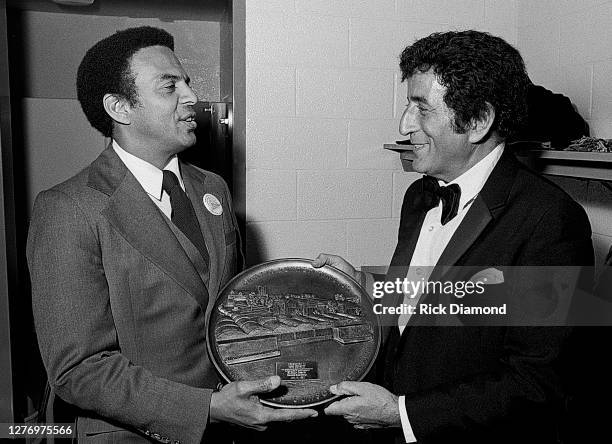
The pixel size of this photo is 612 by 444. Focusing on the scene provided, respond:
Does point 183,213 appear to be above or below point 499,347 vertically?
above

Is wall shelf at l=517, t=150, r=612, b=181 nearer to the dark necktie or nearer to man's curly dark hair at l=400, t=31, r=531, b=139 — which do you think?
man's curly dark hair at l=400, t=31, r=531, b=139

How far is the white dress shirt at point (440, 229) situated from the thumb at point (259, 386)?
0.37 meters

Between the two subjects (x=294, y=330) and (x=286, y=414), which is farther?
(x=294, y=330)

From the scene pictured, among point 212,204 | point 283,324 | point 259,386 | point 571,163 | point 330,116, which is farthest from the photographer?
point 330,116

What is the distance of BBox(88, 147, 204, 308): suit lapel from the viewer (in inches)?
56.6

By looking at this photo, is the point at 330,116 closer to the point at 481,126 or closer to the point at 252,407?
the point at 481,126

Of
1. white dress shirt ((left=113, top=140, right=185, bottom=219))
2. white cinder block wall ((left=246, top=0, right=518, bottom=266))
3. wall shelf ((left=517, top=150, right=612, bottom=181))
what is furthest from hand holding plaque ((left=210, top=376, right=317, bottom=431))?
white cinder block wall ((left=246, top=0, right=518, bottom=266))

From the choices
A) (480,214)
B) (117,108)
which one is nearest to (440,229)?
(480,214)

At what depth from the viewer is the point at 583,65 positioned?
91.1 inches

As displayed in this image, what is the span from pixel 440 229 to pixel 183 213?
649 mm

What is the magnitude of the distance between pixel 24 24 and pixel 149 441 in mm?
2303

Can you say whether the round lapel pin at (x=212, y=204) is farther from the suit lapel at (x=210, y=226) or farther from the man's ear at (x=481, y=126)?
the man's ear at (x=481, y=126)

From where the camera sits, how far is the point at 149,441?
4.93 ft

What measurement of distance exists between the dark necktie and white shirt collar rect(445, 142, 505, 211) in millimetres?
644
